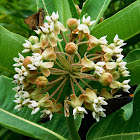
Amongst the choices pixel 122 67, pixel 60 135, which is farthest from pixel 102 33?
pixel 60 135

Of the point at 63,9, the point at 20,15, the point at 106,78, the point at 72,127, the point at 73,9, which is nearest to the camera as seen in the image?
the point at 106,78

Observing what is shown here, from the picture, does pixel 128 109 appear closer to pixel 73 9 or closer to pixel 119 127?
pixel 119 127

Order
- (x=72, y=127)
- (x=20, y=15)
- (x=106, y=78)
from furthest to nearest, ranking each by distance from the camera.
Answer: (x=20, y=15) < (x=72, y=127) < (x=106, y=78)

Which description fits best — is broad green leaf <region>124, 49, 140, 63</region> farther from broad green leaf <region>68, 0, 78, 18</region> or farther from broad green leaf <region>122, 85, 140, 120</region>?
broad green leaf <region>68, 0, 78, 18</region>

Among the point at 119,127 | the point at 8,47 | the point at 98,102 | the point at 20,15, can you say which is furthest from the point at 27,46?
the point at 20,15

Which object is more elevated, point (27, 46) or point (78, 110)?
point (27, 46)

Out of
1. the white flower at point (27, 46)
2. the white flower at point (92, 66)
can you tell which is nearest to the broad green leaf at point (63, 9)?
the white flower at point (27, 46)

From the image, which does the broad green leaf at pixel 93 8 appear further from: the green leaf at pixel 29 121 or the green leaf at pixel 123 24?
the green leaf at pixel 29 121
